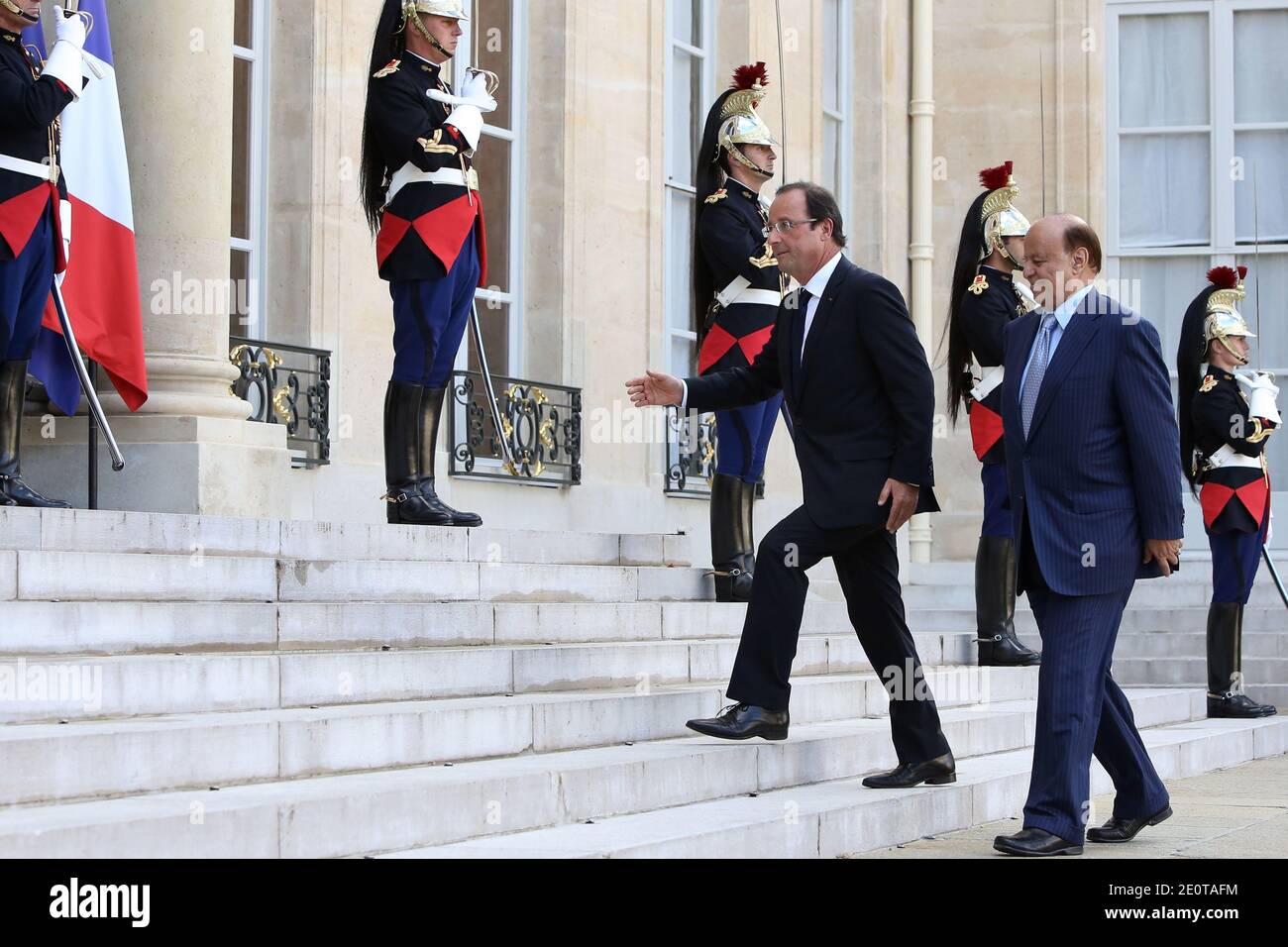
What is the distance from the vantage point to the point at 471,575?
7172mm

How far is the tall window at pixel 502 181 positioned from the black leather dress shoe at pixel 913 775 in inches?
216

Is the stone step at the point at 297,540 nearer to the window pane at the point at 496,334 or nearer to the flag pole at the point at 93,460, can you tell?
the flag pole at the point at 93,460

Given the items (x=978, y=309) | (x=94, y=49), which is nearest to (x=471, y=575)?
(x=94, y=49)

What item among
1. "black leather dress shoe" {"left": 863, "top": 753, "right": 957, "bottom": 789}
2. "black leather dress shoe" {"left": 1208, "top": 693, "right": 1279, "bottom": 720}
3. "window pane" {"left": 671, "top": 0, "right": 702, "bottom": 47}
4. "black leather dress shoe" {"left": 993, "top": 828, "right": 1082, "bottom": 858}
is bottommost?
"black leather dress shoe" {"left": 1208, "top": 693, "right": 1279, "bottom": 720}

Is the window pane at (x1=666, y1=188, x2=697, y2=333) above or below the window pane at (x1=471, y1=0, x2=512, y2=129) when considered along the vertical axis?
below

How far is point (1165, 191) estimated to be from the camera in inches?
637

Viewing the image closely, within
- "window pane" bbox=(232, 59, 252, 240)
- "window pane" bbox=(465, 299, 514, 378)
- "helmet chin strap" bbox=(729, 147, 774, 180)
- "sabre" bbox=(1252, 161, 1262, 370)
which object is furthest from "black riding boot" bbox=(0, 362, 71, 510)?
"sabre" bbox=(1252, 161, 1262, 370)

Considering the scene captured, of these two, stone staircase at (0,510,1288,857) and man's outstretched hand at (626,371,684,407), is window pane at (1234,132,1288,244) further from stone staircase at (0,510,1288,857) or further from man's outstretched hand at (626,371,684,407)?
man's outstretched hand at (626,371,684,407)

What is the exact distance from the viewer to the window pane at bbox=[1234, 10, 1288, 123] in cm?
1595

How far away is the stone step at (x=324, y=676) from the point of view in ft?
16.7

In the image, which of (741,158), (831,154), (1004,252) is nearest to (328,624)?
(741,158)

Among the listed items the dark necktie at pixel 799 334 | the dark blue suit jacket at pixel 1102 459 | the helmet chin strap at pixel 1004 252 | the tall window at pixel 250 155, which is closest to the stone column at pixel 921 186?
the helmet chin strap at pixel 1004 252

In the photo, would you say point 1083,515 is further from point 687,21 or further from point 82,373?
point 687,21

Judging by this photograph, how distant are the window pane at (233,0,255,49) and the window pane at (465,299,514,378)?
2.16m
